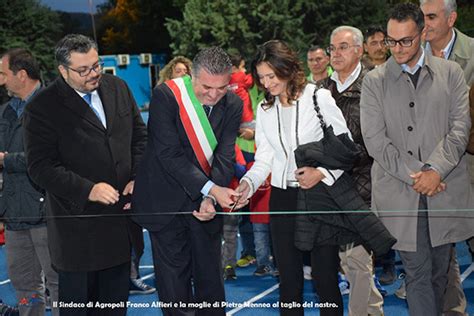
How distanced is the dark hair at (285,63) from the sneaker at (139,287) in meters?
1.22

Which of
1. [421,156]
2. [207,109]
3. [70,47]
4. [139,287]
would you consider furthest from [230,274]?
[70,47]

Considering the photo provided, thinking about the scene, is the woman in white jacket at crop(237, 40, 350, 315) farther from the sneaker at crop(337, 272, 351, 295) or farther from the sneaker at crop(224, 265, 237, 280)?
the sneaker at crop(224, 265, 237, 280)

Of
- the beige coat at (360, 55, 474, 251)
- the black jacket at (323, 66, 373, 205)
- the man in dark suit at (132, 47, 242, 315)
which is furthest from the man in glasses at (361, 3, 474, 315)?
the man in dark suit at (132, 47, 242, 315)

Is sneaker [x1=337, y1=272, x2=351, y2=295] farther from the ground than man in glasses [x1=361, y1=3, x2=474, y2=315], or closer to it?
closer to it

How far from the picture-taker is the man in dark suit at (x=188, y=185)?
3363mm

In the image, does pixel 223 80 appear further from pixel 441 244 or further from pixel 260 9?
pixel 260 9

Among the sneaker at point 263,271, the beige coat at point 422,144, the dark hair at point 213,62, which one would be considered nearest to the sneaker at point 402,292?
the beige coat at point 422,144

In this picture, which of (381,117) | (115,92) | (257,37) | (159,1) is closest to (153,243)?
(115,92)

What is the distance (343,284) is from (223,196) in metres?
0.75

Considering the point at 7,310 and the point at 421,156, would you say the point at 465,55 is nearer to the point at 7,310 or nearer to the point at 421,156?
the point at 421,156

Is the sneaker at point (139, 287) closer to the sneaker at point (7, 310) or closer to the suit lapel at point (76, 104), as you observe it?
the sneaker at point (7, 310)

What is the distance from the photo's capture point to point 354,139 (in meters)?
3.78

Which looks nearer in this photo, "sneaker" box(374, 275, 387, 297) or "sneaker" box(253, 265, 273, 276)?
"sneaker" box(374, 275, 387, 297)

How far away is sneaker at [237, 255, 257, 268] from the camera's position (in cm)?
339
